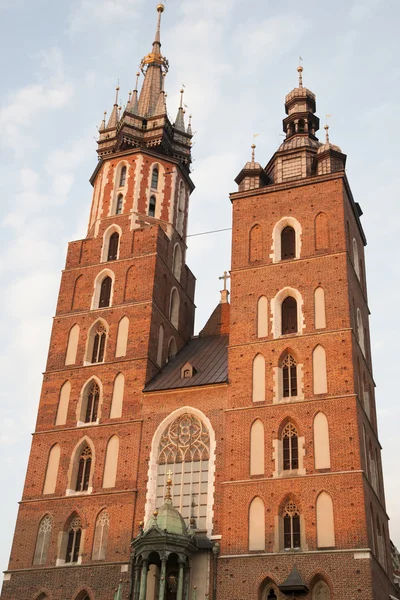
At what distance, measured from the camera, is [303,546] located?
25.7 metres

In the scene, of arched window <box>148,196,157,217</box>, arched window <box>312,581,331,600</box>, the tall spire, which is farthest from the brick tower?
the tall spire

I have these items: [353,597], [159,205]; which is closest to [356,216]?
[159,205]

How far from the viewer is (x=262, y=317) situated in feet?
102

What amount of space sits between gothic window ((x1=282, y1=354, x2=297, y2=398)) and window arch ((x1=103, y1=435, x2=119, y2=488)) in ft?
22.3

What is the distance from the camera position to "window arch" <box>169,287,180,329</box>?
118 feet

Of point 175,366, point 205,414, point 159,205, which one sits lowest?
point 205,414

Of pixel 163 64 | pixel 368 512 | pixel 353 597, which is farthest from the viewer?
pixel 163 64

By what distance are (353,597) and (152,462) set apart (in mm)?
8874

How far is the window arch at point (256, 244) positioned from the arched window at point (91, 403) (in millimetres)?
8340

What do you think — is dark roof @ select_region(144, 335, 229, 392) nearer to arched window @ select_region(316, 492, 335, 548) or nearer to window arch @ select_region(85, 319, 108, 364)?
window arch @ select_region(85, 319, 108, 364)

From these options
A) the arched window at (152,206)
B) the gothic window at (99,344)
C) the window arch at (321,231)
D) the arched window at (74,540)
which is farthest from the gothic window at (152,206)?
the arched window at (74,540)

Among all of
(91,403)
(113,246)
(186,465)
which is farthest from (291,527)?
(113,246)

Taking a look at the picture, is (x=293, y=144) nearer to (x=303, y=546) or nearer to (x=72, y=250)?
(x=72, y=250)

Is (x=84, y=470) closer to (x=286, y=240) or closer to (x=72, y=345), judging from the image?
(x=72, y=345)
